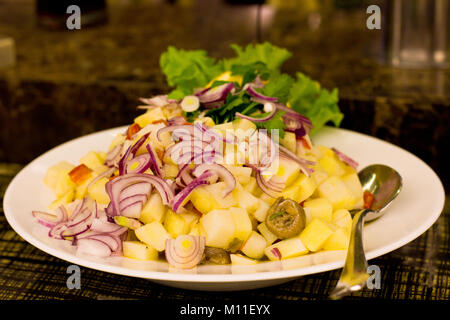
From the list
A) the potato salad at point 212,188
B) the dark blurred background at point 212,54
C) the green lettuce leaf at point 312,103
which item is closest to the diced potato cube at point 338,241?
the potato salad at point 212,188

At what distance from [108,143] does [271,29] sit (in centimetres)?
131

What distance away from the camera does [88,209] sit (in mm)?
1272

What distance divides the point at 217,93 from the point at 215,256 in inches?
16.9

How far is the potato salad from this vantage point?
1128 millimetres

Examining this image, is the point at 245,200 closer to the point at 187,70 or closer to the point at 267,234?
the point at 267,234

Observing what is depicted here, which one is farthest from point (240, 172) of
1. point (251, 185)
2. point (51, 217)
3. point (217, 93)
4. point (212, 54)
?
point (212, 54)

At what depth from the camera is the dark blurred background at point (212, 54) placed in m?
1.85

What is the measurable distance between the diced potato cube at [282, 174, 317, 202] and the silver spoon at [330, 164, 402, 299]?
0.10m

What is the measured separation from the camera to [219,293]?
3.90 feet

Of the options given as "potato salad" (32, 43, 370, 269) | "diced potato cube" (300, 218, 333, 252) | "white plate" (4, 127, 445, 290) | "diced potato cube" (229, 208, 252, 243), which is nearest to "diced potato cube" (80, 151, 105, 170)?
"potato salad" (32, 43, 370, 269)

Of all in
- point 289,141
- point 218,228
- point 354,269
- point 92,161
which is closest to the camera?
point 354,269

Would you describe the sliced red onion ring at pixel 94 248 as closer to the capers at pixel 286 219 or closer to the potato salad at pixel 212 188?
the potato salad at pixel 212 188
